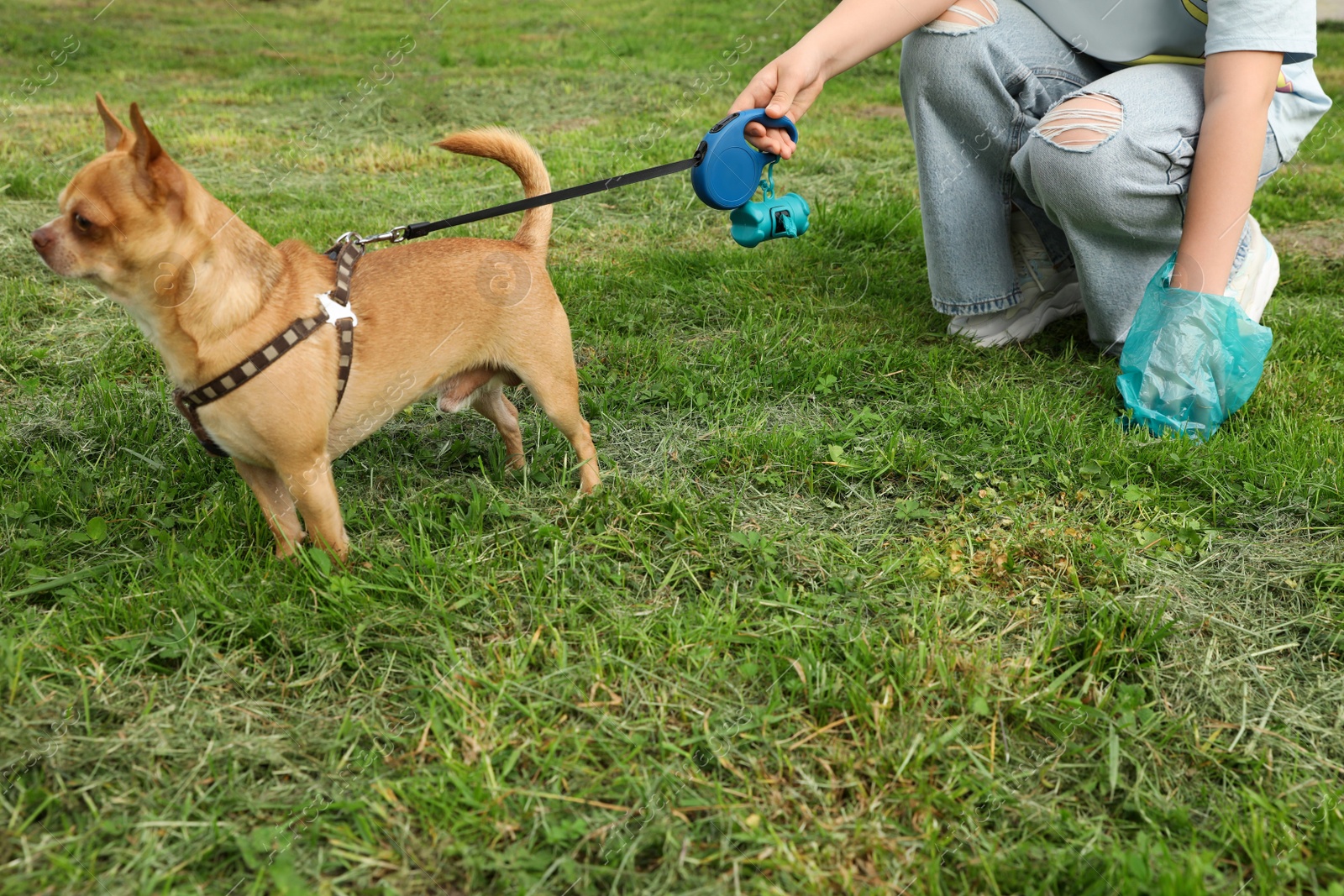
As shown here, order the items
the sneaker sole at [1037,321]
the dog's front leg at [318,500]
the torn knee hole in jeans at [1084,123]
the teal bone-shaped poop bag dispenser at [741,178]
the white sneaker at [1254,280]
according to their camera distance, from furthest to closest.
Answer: the sneaker sole at [1037,321] → the white sneaker at [1254,280] → the torn knee hole in jeans at [1084,123] → the teal bone-shaped poop bag dispenser at [741,178] → the dog's front leg at [318,500]

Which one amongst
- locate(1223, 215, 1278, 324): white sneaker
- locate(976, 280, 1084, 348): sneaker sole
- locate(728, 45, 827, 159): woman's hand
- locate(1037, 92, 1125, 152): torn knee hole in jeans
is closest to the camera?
locate(728, 45, 827, 159): woman's hand

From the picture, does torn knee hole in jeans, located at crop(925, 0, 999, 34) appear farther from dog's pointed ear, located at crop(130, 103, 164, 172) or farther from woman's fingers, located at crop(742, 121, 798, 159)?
dog's pointed ear, located at crop(130, 103, 164, 172)

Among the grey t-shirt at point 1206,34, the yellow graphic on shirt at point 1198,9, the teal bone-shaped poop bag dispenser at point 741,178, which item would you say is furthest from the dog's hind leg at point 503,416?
the yellow graphic on shirt at point 1198,9

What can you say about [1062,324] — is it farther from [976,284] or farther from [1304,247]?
[1304,247]

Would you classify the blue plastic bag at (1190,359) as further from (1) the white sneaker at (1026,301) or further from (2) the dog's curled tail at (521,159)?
(2) the dog's curled tail at (521,159)

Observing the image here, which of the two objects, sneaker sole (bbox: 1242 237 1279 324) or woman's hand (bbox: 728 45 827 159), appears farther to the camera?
sneaker sole (bbox: 1242 237 1279 324)

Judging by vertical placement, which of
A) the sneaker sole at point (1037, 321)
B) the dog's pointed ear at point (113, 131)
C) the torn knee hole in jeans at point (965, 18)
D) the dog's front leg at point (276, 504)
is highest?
the dog's pointed ear at point (113, 131)

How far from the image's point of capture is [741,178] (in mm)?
2689

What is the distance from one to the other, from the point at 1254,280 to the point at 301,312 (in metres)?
3.32

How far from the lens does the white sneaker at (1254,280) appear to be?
3309 millimetres

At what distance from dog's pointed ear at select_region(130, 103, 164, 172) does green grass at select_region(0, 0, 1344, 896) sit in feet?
3.19

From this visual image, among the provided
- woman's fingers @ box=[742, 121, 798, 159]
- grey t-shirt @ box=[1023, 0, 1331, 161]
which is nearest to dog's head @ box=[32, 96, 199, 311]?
woman's fingers @ box=[742, 121, 798, 159]

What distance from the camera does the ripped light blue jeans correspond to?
9.76 feet

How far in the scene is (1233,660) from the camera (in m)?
2.07
